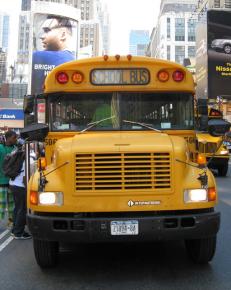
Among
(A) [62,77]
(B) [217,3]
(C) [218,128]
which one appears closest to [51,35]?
(B) [217,3]

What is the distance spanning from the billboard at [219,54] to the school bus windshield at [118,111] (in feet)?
142

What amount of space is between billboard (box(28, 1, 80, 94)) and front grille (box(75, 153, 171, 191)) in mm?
62425

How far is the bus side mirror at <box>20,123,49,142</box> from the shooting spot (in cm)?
652

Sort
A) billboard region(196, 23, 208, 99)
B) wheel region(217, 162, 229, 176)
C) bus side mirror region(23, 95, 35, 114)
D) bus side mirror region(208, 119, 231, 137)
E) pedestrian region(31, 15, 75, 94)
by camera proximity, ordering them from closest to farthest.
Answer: bus side mirror region(208, 119, 231, 137) < bus side mirror region(23, 95, 35, 114) < wheel region(217, 162, 229, 176) < billboard region(196, 23, 208, 99) < pedestrian region(31, 15, 75, 94)

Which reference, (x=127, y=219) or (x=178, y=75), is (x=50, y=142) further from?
(x=178, y=75)

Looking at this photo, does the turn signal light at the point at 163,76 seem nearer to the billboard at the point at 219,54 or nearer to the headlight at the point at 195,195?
the headlight at the point at 195,195

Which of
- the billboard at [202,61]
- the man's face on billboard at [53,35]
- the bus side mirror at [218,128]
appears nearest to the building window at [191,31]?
the man's face on billboard at [53,35]

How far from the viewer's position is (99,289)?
18.2 ft

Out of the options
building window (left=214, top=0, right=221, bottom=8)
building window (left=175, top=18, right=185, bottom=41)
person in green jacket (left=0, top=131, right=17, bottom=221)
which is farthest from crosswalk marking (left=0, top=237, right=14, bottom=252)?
building window (left=175, top=18, right=185, bottom=41)

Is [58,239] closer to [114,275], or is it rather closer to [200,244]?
[114,275]

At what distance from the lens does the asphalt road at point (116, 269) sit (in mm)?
5695

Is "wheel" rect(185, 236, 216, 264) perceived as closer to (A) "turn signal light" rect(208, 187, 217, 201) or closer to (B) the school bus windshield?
(A) "turn signal light" rect(208, 187, 217, 201)

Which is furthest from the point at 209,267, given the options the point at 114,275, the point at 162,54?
the point at 162,54

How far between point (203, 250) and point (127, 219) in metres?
1.19
